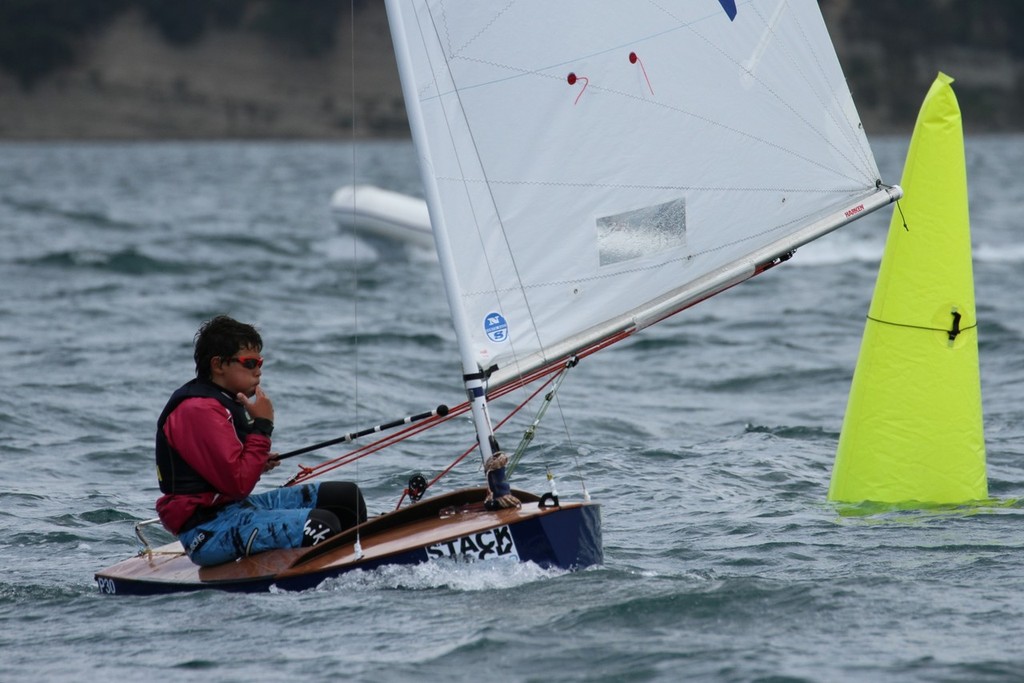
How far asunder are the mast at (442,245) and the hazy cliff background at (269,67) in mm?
66643

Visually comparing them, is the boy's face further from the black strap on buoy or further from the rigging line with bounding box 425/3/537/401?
the rigging line with bounding box 425/3/537/401

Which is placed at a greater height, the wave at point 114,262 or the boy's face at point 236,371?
the wave at point 114,262

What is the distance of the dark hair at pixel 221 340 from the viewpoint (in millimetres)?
5926

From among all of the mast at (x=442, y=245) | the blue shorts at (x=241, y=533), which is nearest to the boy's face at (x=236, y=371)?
the blue shorts at (x=241, y=533)

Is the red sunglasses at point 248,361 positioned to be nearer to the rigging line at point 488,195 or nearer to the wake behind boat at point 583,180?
the wake behind boat at point 583,180

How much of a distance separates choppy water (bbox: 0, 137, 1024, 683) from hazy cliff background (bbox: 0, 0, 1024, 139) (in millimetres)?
55080

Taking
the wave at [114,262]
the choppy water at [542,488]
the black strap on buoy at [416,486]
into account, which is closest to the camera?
the choppy water at [542,488]

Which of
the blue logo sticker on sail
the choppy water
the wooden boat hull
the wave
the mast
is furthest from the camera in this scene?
the wave

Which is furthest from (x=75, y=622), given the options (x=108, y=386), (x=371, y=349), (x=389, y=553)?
(x=371, y=349)

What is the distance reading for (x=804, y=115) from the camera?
6.40 metres

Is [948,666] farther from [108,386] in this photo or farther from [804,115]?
[108,386]

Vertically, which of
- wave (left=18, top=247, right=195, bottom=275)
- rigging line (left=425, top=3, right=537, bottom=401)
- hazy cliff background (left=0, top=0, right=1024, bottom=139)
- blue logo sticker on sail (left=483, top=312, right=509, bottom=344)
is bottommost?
blue logo sticker on sail (left=483, top=312, right=509, bottom=344)

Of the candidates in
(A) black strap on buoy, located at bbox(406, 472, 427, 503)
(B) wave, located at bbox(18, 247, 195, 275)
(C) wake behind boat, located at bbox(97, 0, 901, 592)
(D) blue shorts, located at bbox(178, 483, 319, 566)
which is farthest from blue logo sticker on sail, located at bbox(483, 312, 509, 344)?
(B) wave, located at bbox(18, 247, 195, 275)

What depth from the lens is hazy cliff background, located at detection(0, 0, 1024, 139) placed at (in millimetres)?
73250
